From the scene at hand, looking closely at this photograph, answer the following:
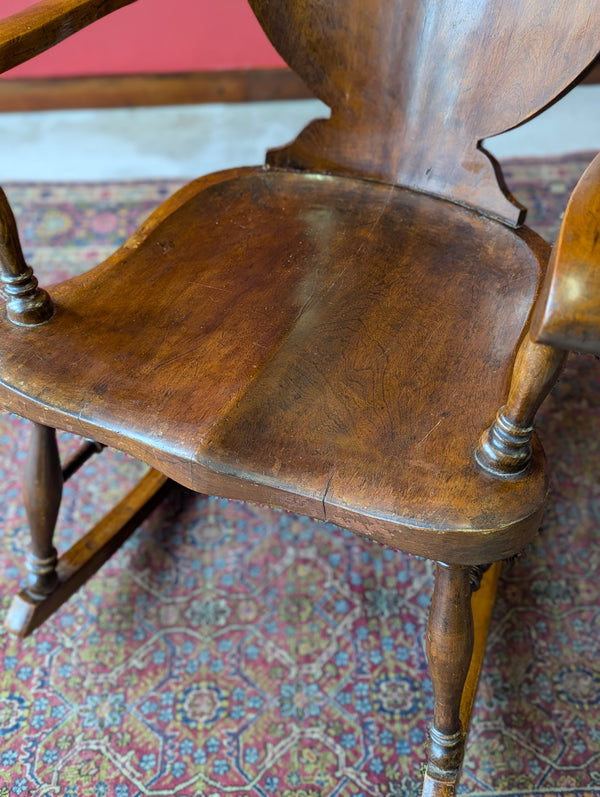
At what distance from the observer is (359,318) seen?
1.03 m

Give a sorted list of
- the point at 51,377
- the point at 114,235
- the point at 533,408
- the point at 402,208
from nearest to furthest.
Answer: the point at 533,408 → the point at 51,377 → the point at 402,208 → the point at 114,235

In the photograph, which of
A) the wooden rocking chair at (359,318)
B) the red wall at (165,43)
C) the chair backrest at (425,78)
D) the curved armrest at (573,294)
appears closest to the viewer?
the curved armrest at (573,294)

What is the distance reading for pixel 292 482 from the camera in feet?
2.78

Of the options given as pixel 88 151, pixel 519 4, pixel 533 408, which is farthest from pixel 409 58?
pixel 88 151

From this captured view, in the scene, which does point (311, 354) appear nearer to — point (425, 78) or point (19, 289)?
point (19, 289)

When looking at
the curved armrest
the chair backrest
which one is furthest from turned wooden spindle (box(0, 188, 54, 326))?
the curved armrest

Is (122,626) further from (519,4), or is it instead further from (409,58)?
(519,4)

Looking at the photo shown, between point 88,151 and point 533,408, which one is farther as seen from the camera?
point 88,151

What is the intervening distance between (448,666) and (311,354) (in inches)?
14.7

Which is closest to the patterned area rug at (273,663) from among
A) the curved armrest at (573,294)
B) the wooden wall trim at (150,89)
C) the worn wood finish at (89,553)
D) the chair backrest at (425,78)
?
the worn wood finish at (89,553)

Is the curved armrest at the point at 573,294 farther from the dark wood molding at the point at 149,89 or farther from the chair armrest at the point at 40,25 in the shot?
the dark wood molding at the point at 149,89

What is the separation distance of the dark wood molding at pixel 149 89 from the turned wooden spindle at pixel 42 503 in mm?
1603

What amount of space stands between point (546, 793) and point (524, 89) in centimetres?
89

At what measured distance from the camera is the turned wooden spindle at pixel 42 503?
1164mm
